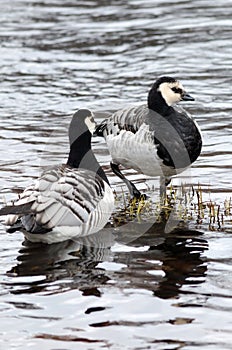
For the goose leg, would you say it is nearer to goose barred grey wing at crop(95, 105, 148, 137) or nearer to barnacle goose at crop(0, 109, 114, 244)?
goose barred grey wing at crop(95, 105, 148, 137)

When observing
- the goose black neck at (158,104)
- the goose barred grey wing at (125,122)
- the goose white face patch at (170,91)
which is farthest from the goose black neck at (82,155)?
the goose white face patch at (170,91)

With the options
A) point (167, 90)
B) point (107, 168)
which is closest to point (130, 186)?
point (167, 90)

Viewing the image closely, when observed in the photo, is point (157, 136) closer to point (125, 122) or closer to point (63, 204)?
point (125, 122)

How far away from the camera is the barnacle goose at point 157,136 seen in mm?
9352

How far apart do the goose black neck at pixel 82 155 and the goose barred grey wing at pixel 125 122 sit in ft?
2.79

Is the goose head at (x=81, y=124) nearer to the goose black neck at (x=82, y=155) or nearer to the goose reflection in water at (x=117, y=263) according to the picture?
the goose black neck at (x=82, y=155)

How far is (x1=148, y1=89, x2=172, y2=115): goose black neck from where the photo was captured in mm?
9844

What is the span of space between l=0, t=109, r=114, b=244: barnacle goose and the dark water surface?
263mm

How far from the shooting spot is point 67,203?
8.06 m

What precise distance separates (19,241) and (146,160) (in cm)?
174

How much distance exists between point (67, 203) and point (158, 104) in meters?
2.31

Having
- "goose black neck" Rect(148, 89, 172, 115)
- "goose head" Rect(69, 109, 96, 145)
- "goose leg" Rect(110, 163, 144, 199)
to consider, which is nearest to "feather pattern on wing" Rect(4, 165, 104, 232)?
"goose head" Rect(69, 109, 96, 145)

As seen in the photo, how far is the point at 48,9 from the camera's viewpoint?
75.0 ft

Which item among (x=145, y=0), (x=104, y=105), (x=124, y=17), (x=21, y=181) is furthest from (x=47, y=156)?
(x=145, y=0)
